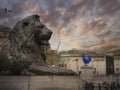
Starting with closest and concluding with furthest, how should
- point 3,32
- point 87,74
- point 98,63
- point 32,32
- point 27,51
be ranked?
point 27,51 → point 32,32 → point 87,74 → point 3,32 → point 98,63

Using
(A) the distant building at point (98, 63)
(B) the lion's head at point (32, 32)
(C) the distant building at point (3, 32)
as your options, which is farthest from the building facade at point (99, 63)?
(B) the lion's head at point (32, 32)

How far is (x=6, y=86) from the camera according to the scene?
368 inches

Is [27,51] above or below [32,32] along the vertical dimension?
below

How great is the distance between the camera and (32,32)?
1009 centimetres

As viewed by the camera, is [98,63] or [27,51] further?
[98,63]

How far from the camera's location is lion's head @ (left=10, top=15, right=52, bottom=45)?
1009 centimetres

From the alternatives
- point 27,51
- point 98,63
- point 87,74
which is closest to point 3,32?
point 87,74

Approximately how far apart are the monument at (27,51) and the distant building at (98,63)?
97.4 m

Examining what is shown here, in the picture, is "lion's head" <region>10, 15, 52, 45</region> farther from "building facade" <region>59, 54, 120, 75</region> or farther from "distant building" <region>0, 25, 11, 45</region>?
"building facade" <region>59, 54, 120, 75</region>

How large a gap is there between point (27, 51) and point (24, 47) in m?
0.17

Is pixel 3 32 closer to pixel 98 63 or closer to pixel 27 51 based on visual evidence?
pixel 27 51

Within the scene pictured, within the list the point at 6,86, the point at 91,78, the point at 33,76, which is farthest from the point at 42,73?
the point at 91,78

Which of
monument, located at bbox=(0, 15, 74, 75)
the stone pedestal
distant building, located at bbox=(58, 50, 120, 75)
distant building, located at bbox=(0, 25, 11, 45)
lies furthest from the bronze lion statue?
distant building, located at bbox=(58, 50, 120, 75)

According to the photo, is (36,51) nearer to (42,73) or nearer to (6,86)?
(42,73)
